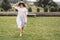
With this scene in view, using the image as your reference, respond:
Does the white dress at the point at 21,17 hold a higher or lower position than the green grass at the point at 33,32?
higher

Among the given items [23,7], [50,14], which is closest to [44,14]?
[50,14]

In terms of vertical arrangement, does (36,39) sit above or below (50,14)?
above

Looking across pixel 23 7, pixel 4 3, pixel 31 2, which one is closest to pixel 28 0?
pixel 31 2

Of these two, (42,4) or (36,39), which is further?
(42,4)

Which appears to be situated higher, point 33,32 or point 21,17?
point 21,17

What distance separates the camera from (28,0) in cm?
5250

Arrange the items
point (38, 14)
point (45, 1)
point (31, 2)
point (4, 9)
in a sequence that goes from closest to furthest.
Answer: point (38, 14), point (4, 9), point (45, 1), point (31, 2)

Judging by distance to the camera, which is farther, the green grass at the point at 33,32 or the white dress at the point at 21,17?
the white dress at the point at 21,17

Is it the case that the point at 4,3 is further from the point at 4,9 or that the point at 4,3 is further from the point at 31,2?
the point at 31,2

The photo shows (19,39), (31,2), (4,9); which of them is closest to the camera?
(19,39)

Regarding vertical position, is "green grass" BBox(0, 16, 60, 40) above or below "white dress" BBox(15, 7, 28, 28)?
below

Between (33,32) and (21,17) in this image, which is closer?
(21,17)

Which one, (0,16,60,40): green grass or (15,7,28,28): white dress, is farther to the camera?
(15,7,28,28): white dress

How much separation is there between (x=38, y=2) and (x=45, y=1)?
1.85 meters
